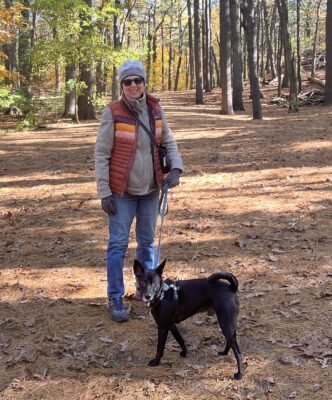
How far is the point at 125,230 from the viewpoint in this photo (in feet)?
14.7

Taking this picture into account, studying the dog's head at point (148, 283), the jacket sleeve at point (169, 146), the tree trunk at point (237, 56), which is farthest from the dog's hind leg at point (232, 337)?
the tree trunk at point (237, 56)

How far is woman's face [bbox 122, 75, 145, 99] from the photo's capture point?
4078mm

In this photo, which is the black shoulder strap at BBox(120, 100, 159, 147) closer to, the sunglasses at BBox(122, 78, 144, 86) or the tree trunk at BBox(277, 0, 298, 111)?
the sunglasses at BBox(122, 78, 144, 86)

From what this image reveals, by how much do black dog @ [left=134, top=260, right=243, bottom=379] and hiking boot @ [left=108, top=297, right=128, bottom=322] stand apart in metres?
0.85

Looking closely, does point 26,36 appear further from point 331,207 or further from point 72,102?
point 331,207

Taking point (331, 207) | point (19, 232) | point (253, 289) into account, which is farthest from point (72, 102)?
point (253, 289)

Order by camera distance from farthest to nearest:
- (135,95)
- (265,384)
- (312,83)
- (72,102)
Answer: (312,83)
(72,102)
(135,95)
(265,384)

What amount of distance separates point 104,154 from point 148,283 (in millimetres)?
1330

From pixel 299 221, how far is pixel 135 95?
4.20 metres

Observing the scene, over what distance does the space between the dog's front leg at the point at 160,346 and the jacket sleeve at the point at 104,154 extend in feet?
4.44

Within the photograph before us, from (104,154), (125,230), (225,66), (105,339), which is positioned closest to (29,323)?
(105,339)

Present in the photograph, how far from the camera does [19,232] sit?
24.8 ft

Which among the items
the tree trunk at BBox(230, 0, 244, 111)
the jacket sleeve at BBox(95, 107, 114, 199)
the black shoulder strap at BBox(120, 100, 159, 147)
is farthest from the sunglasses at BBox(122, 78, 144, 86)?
the tree trunk at BBox(230, 0, 244, 111)

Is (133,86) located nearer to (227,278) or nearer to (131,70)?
(131,70)
